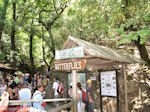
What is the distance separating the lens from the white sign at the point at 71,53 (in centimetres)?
506

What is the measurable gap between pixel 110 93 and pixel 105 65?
1.41 m

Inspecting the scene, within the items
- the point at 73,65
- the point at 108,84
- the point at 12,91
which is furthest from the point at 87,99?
the point at 12,91

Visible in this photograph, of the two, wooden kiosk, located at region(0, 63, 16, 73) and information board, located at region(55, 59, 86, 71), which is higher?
→ wooden kiosk, located at region(0, 63, 16, 73)

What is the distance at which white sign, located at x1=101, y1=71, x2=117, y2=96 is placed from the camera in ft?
21.9

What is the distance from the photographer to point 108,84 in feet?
22.9

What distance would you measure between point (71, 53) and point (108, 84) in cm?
276

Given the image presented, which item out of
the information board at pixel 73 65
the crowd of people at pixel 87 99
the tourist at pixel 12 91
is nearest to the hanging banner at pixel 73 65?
the information board at pixel 73 65

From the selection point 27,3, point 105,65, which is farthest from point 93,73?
point 27,3

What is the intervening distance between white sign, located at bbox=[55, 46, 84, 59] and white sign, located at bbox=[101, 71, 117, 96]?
2.42 m

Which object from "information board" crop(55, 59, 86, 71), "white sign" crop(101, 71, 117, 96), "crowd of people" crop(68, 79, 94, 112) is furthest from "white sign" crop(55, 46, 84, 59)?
"white sign" crop(101, 71, 117, 96)

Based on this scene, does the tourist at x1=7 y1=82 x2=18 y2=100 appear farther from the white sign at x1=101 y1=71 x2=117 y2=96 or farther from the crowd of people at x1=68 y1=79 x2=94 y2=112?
the white sign at x1=101 y1=71 x2=117 y2=96

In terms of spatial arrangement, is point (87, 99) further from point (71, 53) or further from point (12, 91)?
point (12, 91)

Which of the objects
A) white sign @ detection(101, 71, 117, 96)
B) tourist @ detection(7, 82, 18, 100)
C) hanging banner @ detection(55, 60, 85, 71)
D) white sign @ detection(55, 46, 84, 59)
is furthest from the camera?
white sign @ detection(101, 71, 117, 96)

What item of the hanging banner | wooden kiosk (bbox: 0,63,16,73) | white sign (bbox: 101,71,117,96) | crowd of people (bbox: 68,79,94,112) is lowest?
crowd of people (bbox: 68,79,94,112)
